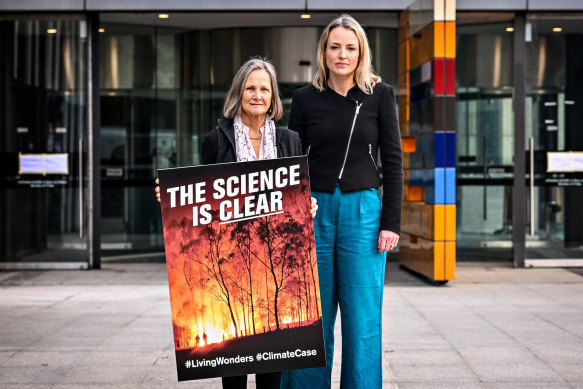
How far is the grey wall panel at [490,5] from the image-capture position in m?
10.2

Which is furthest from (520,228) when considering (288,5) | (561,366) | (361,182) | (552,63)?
(361,182)

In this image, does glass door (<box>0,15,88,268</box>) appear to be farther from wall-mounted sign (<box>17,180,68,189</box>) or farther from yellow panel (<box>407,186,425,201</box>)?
yellow panel (<box>407,186,425,201</box>)

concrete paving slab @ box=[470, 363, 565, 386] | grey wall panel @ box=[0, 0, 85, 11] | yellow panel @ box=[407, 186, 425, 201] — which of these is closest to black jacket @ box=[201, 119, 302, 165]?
concrete paving slab @ box=[470, 363, 565, 386]

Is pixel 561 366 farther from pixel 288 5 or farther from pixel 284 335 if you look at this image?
pixel 288 5

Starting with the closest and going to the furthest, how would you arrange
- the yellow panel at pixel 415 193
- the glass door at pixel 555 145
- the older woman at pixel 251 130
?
the older woman at pixel 251 130 → the yellow panel at pixel 415 193 → the glass door at pixel 555 145

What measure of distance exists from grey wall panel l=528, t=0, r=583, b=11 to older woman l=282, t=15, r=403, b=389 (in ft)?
23.4

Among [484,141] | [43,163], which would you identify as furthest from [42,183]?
[484,141]

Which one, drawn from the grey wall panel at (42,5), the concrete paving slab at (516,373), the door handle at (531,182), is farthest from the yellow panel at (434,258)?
the grey wall panel at (42,5)

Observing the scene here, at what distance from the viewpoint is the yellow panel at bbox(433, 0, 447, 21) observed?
8656 millimetres

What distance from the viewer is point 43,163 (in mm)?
10695

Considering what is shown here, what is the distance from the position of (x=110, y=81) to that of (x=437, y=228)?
5.53 m

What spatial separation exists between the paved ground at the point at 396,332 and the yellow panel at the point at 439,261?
0.46 ft

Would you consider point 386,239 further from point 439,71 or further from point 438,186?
point 439,71

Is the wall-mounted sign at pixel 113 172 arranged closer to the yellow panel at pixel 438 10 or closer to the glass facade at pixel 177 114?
the glass facade at pixel 177 114
